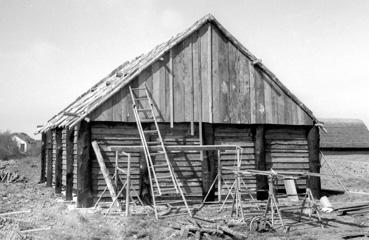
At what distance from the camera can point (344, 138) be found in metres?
40.7

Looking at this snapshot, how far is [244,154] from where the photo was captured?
16.5 metres

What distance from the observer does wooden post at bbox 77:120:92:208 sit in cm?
1417

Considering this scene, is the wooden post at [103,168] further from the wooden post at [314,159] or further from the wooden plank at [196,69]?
the wooden post at [314,159]

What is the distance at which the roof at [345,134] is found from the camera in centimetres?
3966

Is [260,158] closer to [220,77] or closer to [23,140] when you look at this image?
[220,77]

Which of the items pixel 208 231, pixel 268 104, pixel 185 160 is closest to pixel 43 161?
pixel 185 160

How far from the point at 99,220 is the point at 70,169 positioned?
458cm

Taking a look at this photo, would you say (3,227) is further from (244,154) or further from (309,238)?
(244,154)

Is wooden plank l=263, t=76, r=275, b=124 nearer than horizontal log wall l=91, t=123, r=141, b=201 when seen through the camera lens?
No

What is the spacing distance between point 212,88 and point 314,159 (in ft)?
16.5

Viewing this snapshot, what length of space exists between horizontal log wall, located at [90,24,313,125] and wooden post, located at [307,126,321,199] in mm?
533

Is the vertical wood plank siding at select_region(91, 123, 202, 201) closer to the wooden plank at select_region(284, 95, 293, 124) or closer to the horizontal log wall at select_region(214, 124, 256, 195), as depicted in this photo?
the horizontal log wall at select_region(214, 124, 256, 195)

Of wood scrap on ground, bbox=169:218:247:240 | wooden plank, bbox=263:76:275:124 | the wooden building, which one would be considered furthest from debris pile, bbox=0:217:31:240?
wooden plank, bbox=263:76:275:124

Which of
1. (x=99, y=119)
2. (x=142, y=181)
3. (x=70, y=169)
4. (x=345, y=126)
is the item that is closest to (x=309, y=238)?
(x=142, y=181)
